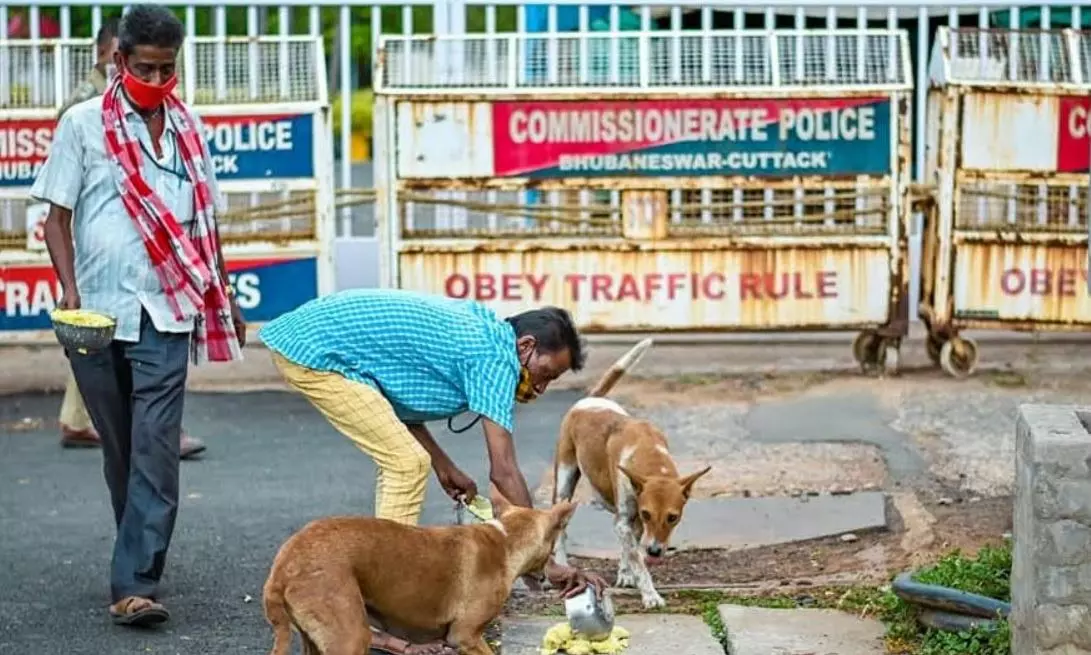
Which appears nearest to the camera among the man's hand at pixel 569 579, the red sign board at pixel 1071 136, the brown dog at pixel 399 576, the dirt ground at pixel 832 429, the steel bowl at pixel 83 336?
the brown dog at pixel 399 576

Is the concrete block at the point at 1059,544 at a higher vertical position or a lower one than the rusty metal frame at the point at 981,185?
lower

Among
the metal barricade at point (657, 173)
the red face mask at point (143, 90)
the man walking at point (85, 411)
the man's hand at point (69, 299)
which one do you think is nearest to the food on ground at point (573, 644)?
the man's hand at point (69, 299)

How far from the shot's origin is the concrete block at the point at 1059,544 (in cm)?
528

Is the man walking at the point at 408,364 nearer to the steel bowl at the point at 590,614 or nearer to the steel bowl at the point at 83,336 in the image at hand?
the steel bowl at the point at 590,614

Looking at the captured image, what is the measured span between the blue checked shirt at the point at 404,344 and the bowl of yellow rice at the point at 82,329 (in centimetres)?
60

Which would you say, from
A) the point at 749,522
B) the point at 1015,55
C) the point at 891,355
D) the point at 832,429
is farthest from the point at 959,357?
the point at 749,522

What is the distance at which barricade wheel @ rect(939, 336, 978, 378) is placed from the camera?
10.9m

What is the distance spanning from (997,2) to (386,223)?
3916 mm

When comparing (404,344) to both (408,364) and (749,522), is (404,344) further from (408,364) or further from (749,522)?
(749,522)

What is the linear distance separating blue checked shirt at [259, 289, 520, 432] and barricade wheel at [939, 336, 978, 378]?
5582 millimetres

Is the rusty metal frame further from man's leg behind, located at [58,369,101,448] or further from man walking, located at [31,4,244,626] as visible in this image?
man walking, located at [31,4,244,626]

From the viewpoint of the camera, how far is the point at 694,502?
27.3ft

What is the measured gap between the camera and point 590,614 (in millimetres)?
→ 5832

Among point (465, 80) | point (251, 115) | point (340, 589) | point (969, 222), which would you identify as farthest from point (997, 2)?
point (340, 589)
